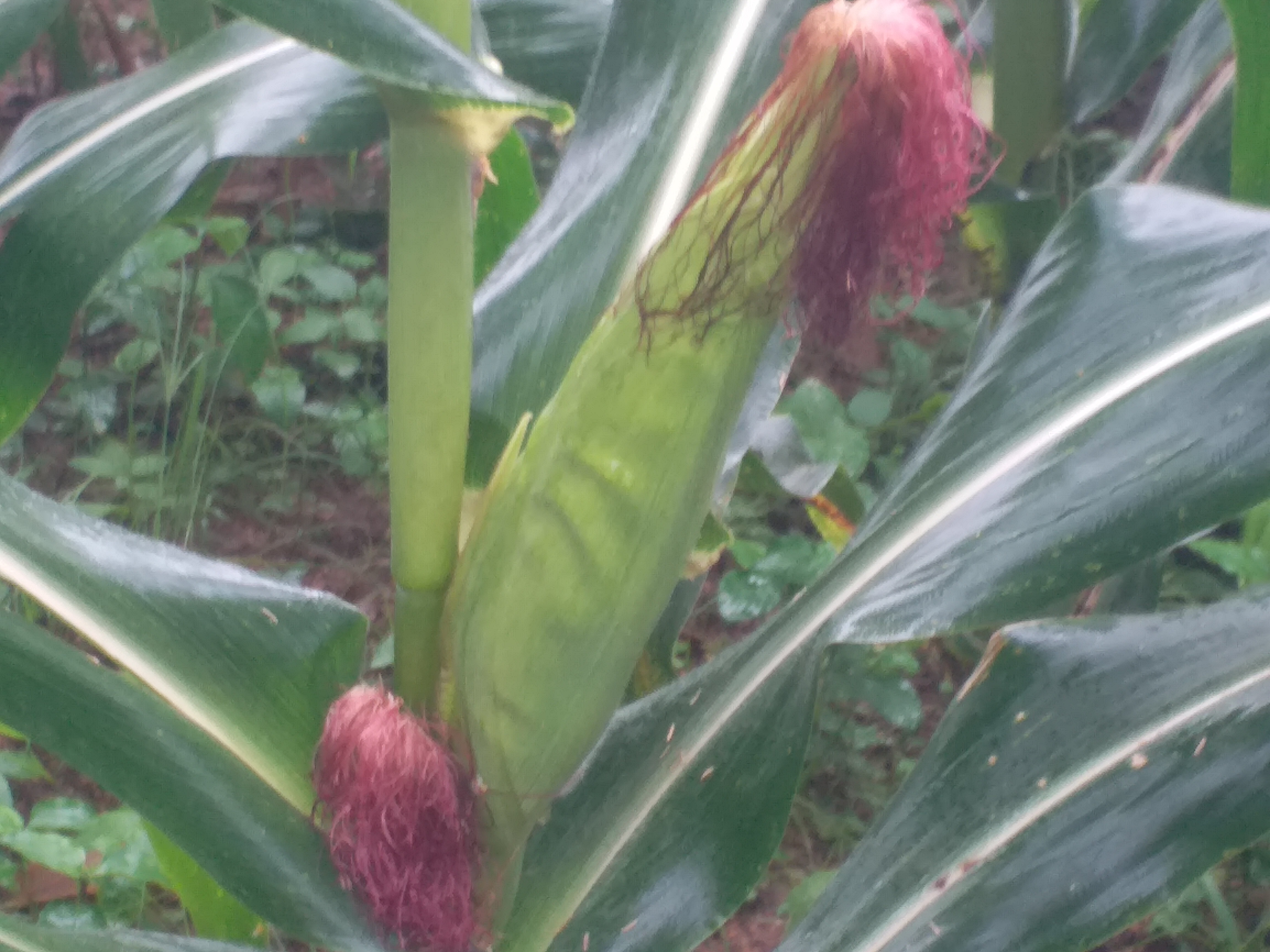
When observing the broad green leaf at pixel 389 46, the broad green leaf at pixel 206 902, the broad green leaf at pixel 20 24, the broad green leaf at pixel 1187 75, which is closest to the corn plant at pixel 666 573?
the broad green leaf at pixel 389 46

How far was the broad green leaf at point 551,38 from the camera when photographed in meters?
0.86

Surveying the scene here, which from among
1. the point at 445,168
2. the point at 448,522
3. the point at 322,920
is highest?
the point at 445,168

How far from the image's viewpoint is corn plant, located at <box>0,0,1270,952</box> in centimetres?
45

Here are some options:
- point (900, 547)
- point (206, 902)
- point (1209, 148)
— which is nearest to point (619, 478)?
point (900, 547)

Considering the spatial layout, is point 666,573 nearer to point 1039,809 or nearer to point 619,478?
point 619,478

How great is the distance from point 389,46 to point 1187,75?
2.58ft

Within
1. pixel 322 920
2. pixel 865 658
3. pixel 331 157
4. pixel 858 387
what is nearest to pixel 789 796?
pixel 322 920

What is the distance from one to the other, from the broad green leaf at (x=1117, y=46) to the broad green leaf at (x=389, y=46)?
2.90 ft

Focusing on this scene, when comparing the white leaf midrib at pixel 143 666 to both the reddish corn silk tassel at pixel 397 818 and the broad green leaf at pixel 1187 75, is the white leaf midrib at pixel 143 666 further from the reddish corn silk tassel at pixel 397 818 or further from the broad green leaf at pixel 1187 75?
the broad green leaf at pixel 1187 75

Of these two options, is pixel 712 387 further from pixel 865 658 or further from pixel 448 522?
pixel 865 658

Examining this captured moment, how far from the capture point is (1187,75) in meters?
0.88

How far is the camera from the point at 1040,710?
0.51m

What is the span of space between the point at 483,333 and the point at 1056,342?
1.11 feet

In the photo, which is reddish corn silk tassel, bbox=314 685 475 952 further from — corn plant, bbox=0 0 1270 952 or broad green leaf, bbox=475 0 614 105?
broad green leaf, bbox=475 0 614 105
